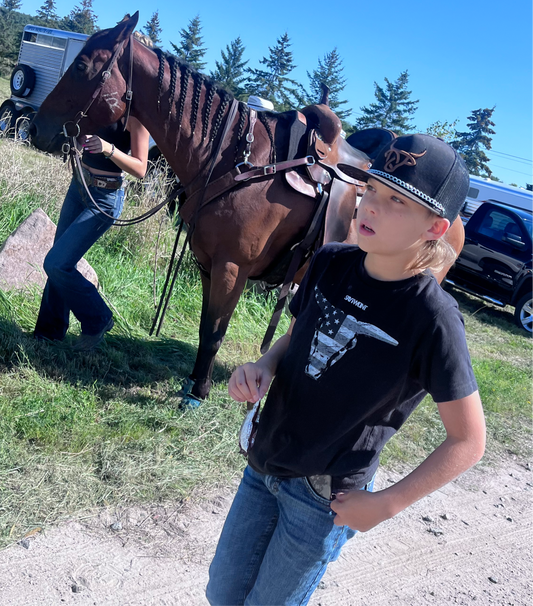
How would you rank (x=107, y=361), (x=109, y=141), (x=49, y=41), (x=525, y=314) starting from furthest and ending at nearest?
(x=49, y=41) < (x=525, y=314) < (x=107, y=361) < (x=109, y=141)

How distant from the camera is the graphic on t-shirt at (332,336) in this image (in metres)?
1.46

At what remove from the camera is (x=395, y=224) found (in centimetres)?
139

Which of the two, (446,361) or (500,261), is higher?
(500,261)

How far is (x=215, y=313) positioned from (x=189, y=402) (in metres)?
0.65

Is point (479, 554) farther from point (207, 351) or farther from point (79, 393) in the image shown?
point (79, 393)

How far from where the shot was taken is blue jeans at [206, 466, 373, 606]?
147 cm

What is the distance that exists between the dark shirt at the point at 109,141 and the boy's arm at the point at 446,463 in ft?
9.41

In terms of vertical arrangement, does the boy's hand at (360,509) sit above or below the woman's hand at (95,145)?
below

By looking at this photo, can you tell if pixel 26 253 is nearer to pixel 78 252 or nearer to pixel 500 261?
pixel 78 252

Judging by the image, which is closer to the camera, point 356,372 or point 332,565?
point 356,372

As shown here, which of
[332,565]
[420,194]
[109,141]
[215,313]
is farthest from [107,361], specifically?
[420,194]

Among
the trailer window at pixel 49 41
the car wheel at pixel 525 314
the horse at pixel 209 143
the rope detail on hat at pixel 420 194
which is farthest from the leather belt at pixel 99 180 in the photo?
the trailer window at pixel 49 41

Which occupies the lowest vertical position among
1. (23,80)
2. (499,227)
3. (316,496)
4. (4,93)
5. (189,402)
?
(189,402)

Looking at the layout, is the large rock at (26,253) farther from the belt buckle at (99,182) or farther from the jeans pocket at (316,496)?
the jeans pocket at (316,496)
